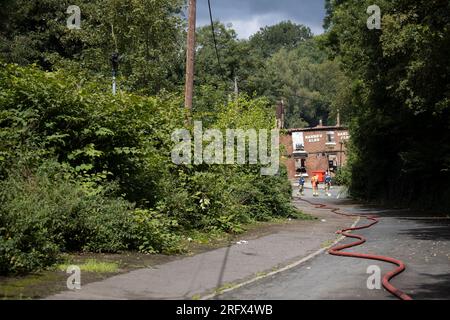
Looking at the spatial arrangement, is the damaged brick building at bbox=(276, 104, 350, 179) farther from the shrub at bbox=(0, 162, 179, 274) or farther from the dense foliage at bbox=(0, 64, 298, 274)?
the shrub at bbox=(0, 162, 179, 274)

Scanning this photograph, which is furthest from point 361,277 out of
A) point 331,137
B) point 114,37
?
point 331,137

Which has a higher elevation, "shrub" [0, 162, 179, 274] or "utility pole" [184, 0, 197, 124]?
"utility pole" [184, 0, 197, 124]

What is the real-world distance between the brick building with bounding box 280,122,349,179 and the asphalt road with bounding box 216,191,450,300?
232 ft

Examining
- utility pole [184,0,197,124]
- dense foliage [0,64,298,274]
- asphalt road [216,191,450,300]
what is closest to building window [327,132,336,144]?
utility pole [184,0,197,124]

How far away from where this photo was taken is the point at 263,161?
2392 cm

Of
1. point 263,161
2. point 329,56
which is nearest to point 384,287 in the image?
point 263,161

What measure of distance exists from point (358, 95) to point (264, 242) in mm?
25321

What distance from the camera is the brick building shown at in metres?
87.5

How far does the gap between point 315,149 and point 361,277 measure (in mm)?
78383

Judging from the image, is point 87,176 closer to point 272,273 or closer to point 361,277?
point 272,273

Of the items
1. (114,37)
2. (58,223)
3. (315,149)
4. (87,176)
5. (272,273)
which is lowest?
(272,273)

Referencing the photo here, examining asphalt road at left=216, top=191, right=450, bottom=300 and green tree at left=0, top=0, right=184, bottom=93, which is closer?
asphalt road at left=216, top=191, right=450, bottom=300

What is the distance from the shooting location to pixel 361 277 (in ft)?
35.3
